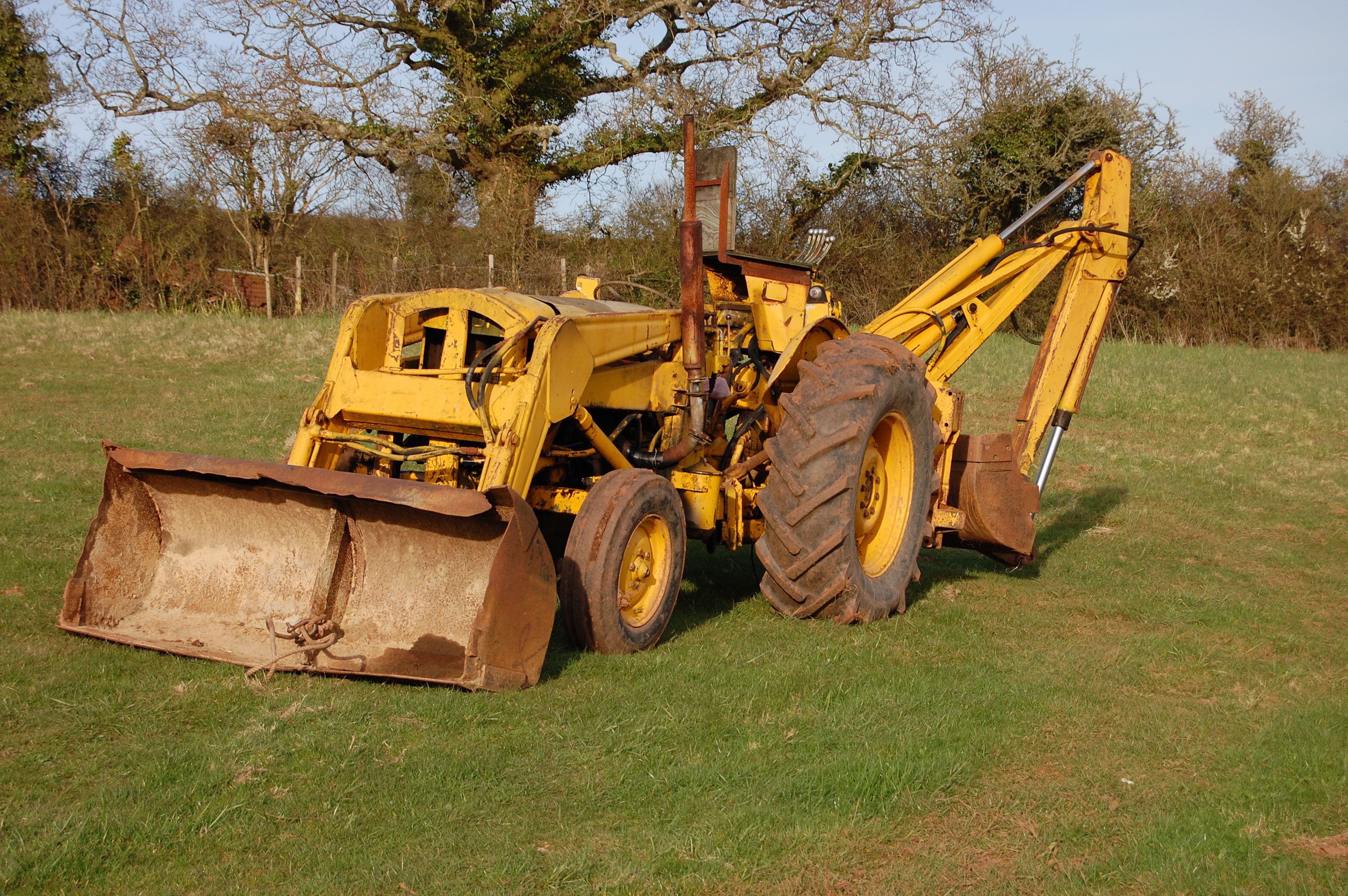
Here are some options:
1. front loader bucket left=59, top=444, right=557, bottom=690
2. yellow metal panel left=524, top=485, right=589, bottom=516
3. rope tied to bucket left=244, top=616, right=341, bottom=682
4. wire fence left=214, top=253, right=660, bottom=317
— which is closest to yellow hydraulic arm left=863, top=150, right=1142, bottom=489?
yellow metal panel left=524, top=485, right=589, bottom=516

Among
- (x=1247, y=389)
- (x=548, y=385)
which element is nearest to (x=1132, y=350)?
(x=1247, y=389)

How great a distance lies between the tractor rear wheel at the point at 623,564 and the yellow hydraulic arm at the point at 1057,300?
103 inches

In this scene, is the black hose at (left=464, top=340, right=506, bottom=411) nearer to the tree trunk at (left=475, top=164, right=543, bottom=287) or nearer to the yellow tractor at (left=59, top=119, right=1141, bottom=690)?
the yellow tractor at (left=59, top=119, right=1141, bottom=690)

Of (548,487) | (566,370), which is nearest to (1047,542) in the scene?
(548,487)

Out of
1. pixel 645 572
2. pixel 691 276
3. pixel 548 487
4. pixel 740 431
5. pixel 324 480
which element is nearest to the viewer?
pixel 324 480

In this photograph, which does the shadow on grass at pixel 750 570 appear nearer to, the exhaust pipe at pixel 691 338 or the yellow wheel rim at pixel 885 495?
the yellow wheel rim at pixel 885 495

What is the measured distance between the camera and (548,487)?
573 centimetres

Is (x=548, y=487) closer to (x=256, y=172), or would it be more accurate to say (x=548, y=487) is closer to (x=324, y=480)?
(x=324, y=480)

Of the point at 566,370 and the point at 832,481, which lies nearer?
the point at 566,370

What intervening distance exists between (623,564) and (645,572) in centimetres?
21

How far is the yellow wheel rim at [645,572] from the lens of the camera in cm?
525

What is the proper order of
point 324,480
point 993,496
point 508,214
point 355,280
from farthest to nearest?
point 508,214
point 355,280
point 993,496
point 324,480

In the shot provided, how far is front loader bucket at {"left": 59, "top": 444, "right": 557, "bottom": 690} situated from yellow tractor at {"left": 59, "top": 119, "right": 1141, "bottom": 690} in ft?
0.04

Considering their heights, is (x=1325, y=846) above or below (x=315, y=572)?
below
